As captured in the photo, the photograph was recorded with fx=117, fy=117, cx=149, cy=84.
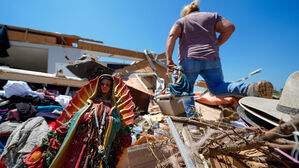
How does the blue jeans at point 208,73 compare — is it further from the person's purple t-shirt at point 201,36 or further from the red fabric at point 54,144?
the red fabric at point 54,144

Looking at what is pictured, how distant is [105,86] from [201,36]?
5.99ft

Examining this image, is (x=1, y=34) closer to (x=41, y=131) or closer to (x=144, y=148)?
(x=41, y=131)

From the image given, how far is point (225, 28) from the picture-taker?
198 cm

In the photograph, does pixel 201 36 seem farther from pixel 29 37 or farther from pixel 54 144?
pixel 29 37

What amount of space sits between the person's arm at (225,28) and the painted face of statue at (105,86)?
2.10m

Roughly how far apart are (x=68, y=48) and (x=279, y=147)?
864 cm

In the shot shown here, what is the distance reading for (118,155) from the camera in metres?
1.64

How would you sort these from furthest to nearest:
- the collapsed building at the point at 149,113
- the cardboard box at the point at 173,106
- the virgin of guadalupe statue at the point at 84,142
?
the cardboard box at the point at 173,106 → the virgin of guadalupe statue at the point at 84,142 → the collapsed building at the point at 149,113

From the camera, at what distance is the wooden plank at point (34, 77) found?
312 centimetres

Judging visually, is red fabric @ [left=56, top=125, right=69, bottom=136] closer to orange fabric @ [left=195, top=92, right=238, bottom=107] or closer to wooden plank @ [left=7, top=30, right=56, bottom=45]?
orange fabric @ [left=195, top=92, right=238, bottom=107]

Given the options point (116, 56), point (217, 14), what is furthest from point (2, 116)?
point (116, 56)

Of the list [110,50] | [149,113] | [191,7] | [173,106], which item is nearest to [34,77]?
[149,113]

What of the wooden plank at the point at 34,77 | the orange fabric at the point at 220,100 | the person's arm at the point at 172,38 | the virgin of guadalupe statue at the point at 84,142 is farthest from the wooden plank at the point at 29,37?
the orange fabric at the point at 220,100

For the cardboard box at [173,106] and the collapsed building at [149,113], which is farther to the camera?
the cardboard box at [173,106]
